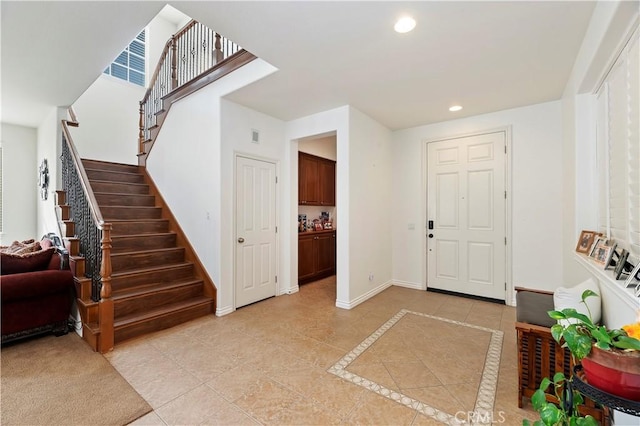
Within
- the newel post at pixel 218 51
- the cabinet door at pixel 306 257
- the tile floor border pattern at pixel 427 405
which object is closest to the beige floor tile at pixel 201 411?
the tile floor border pattern at pixel 427 405

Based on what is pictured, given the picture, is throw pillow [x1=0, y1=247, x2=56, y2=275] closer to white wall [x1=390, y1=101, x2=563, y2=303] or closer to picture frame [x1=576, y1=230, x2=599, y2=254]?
picture frame [x1=576, y1=230, x2=599, y2=254]

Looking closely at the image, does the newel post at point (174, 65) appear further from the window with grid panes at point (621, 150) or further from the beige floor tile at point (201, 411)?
the window with grid panes at point (621, 150)

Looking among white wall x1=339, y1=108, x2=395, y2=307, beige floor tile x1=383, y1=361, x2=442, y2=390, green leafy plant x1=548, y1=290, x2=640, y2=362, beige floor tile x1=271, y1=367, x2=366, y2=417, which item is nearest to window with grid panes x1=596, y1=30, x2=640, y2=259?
green leafy plant x1=548, y1=290, x2=640, y2=362

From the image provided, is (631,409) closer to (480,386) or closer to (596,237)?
(480,386)

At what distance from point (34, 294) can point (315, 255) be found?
362 centimetres

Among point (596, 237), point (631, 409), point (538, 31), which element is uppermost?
point (538, 31)

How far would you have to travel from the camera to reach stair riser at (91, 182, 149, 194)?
14.3 ft

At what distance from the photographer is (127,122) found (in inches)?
233

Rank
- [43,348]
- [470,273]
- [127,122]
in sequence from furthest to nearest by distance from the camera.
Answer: [127,122] < [470,273] < [43,348]

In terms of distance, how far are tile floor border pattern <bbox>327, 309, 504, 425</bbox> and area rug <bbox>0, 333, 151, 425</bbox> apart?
1400 millimetres

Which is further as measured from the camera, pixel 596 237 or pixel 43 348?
pixel 43 348

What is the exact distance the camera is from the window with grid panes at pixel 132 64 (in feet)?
19.4

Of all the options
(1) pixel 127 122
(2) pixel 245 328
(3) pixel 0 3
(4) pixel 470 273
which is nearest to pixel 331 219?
(4) pixel 470 273

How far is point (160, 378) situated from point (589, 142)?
4.00 m
